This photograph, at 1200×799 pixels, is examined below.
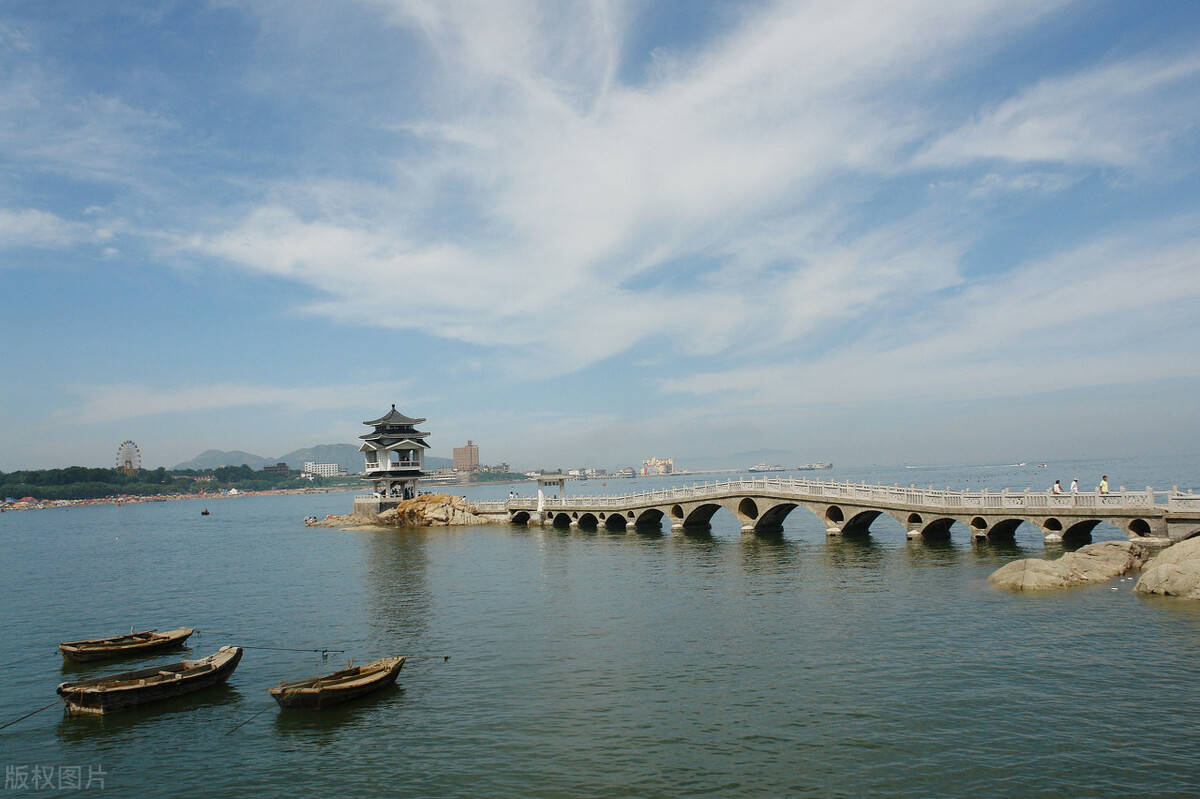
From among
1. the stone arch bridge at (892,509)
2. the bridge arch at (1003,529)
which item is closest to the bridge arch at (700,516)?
the stone arch bridge at (892,509)

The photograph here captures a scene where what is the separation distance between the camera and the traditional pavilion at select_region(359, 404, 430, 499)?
91.1 m

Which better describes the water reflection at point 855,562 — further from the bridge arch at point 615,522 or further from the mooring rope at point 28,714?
the mooring rope at point 28,714

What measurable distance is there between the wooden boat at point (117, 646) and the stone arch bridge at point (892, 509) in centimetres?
4184

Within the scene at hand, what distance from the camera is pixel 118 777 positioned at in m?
17.6

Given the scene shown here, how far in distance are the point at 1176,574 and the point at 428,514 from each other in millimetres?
72572

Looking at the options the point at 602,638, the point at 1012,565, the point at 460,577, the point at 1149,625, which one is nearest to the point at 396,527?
the point at 460,577

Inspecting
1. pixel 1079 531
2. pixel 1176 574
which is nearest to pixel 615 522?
pixel 1079 531

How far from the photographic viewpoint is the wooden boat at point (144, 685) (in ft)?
71.7

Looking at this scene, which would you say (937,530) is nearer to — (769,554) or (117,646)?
(769,554)

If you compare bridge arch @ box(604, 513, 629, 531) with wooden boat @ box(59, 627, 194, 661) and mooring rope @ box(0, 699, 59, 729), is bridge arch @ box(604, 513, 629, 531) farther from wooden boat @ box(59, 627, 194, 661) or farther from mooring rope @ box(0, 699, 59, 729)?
mooring rope @ box(0, 699, 59, 729)

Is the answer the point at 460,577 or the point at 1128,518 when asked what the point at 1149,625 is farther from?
the point at 460,577

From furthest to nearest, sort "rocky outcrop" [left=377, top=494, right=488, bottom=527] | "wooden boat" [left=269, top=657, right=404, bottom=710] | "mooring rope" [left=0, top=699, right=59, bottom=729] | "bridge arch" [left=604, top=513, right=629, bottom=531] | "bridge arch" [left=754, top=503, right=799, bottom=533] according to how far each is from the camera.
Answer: "rocky outcrop" [left=377, top=494, right=488, bottom=527], "bridge arch" [left=604, top=513, right=629, bottom=531], "bridge arch" [left=754, top=503, right=799, bottom=533], "mooring rope" [left=0, top=699, right=59, bottom=729], "wooden boat" [left=269, top=657, right=404, bottom=710]

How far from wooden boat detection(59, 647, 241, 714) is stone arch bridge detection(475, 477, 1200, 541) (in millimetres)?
41334

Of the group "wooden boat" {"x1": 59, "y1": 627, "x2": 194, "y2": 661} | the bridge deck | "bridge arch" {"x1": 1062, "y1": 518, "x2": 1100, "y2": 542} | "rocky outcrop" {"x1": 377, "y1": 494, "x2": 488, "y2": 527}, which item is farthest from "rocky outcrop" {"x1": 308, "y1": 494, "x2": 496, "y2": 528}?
"bridge arch" {"x1": 1062, "y1": 518, "x2": 1100, "y2": 542}
